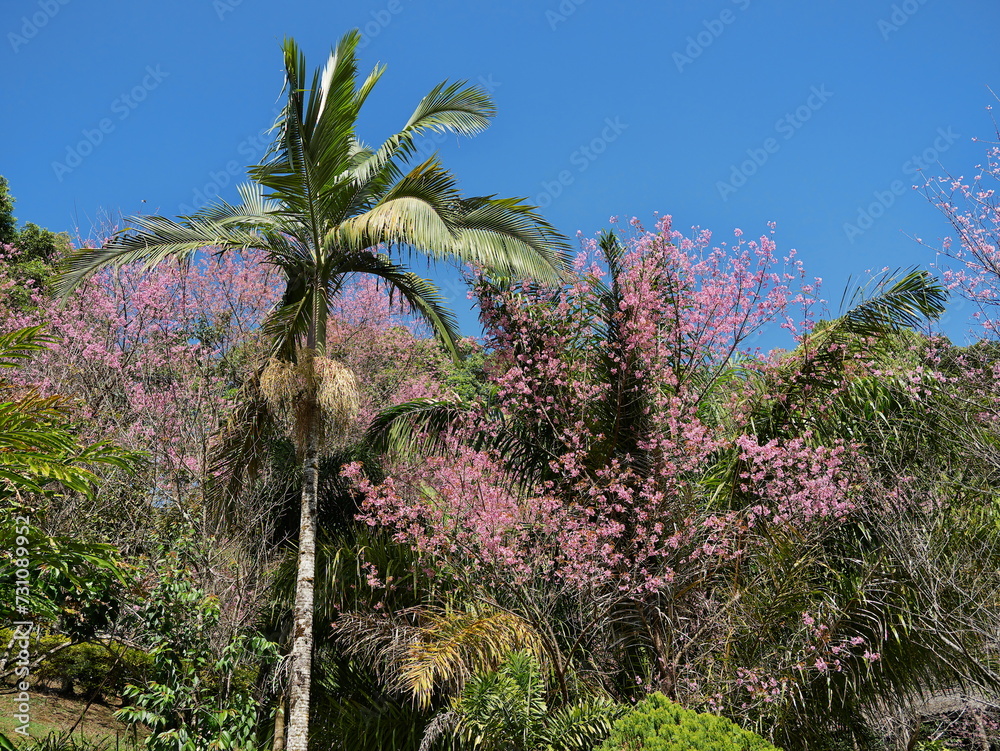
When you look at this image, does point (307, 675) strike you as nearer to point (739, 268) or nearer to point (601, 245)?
point (601, 245)

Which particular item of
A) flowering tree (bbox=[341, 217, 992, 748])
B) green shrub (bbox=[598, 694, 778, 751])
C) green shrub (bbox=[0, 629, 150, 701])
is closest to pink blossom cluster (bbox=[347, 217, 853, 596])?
flowering tree (bbox=[341, 217, 992, 748])

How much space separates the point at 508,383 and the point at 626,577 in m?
2.60

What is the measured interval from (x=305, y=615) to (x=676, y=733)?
12.7 ft

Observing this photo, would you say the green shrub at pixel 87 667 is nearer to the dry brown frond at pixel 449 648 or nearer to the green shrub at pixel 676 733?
the dry brown frond at pixel 449 648

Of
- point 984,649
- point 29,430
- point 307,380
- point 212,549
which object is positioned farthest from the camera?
point 212,549

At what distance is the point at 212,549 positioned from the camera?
841 cm

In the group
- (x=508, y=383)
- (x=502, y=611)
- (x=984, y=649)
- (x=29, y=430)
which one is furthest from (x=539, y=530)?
(x=29, y=430)

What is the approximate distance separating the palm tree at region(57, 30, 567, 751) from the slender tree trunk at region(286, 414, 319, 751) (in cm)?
1

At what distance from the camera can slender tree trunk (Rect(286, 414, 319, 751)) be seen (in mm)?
6801

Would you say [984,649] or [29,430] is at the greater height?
[29,430]

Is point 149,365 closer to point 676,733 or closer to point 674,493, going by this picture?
point 674,493

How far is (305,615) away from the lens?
7.25 meters

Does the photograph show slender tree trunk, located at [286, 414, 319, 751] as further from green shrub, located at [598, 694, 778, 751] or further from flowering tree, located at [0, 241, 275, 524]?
green shrub, located at [598, 694, 778, 751]

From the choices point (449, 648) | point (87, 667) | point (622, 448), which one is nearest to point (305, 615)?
point (449, 648)
